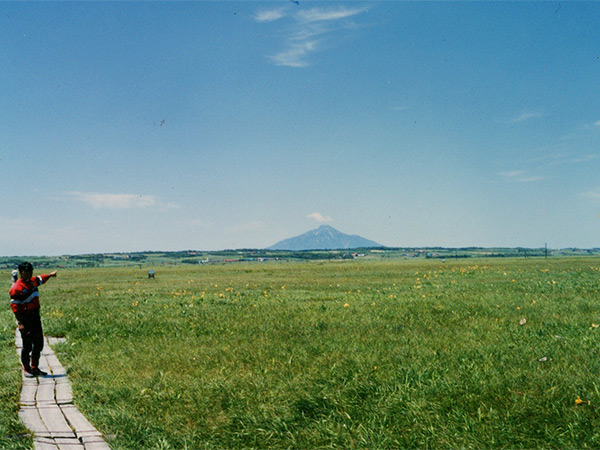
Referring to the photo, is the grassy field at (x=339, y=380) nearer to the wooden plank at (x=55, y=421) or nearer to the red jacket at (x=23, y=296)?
the wooden plank at (x=55, y=421)

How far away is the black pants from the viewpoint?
8562 millimetres

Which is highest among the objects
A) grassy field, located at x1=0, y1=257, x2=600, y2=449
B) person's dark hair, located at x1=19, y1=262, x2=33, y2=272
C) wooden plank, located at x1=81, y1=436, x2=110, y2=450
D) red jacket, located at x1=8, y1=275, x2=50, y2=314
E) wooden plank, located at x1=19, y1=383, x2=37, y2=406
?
person's dark hair, located at x1=19, y1=262, x2=33, y2=272

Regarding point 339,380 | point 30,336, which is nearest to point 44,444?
point 30,336

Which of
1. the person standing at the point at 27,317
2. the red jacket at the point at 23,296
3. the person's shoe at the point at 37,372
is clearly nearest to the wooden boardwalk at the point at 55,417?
the person's shoe at the point at 37,372

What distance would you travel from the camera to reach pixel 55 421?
631 centimetres

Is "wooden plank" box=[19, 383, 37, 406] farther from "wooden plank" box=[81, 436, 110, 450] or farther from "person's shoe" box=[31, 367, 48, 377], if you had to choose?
"wooden plank" box=[81, 436, 110, 450]

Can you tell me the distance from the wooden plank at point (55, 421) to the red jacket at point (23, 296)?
105 inches

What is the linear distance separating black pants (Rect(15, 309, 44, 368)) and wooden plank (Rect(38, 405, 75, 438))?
2.12 meters

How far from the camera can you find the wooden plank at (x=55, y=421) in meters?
5.92

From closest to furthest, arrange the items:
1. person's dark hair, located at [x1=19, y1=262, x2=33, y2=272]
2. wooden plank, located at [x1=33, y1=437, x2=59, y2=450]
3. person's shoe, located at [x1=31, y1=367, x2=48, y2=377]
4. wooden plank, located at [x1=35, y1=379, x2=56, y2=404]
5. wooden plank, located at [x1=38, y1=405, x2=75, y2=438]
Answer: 1. wooden plank, located at [x1=33, y1=437, x2=59, y2=450]
2. wooden plank, located at [x1=38, y1=405, x2=75, y2=438]
3. wooden plank, located at [x1=35, y1=379, x2=56, y2=404]
4. person's shoe, located at [x1=31, y1=367, x2=48, y2=377]
5. person's dark hair, located at [x1=19, y1=262, x2=33, y2=272]

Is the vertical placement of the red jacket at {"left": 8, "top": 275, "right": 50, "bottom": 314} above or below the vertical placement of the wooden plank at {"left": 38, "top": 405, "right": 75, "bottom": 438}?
above

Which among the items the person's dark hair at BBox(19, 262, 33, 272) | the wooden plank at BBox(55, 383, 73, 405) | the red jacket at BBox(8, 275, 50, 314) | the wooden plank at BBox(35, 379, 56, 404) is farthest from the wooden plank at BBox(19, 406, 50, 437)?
the person's dark hair at BBox(19, 262, 33, 272)

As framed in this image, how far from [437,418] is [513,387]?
1591 millimetres

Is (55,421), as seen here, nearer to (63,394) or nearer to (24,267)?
(63,394)
